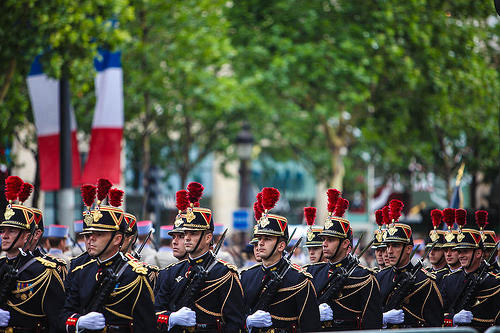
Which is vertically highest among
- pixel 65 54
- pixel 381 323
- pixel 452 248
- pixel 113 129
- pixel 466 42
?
pixel 466 42

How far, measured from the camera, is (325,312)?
9438mm

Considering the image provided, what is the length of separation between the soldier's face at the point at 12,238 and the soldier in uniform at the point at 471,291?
4.92 m

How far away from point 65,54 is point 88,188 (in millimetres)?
10134

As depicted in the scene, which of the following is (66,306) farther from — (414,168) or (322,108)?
(414,168)

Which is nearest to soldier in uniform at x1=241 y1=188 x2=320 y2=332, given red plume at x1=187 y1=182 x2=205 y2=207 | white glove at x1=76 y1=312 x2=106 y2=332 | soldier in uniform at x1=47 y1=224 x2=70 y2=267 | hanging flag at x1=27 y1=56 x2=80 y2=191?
red plume at x1=187 y1=182 x2=205 y2=207

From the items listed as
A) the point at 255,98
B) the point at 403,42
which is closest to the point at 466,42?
the point at 403,42

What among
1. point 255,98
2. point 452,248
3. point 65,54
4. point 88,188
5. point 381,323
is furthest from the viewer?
point 255,98

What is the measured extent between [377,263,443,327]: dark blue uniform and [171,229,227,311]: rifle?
2.69m

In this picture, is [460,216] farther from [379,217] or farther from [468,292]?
[379,217]

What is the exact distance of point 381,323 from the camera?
9.51 metres

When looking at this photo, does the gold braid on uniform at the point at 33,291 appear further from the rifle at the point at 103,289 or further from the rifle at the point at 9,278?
the rifle at the point at 103,289

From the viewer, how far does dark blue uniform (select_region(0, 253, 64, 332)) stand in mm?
8320

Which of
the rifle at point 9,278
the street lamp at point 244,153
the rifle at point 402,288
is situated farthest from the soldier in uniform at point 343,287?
the street lamp at point 244,153

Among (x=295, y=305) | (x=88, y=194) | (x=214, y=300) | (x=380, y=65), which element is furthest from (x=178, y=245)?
(x=380, y=65)
